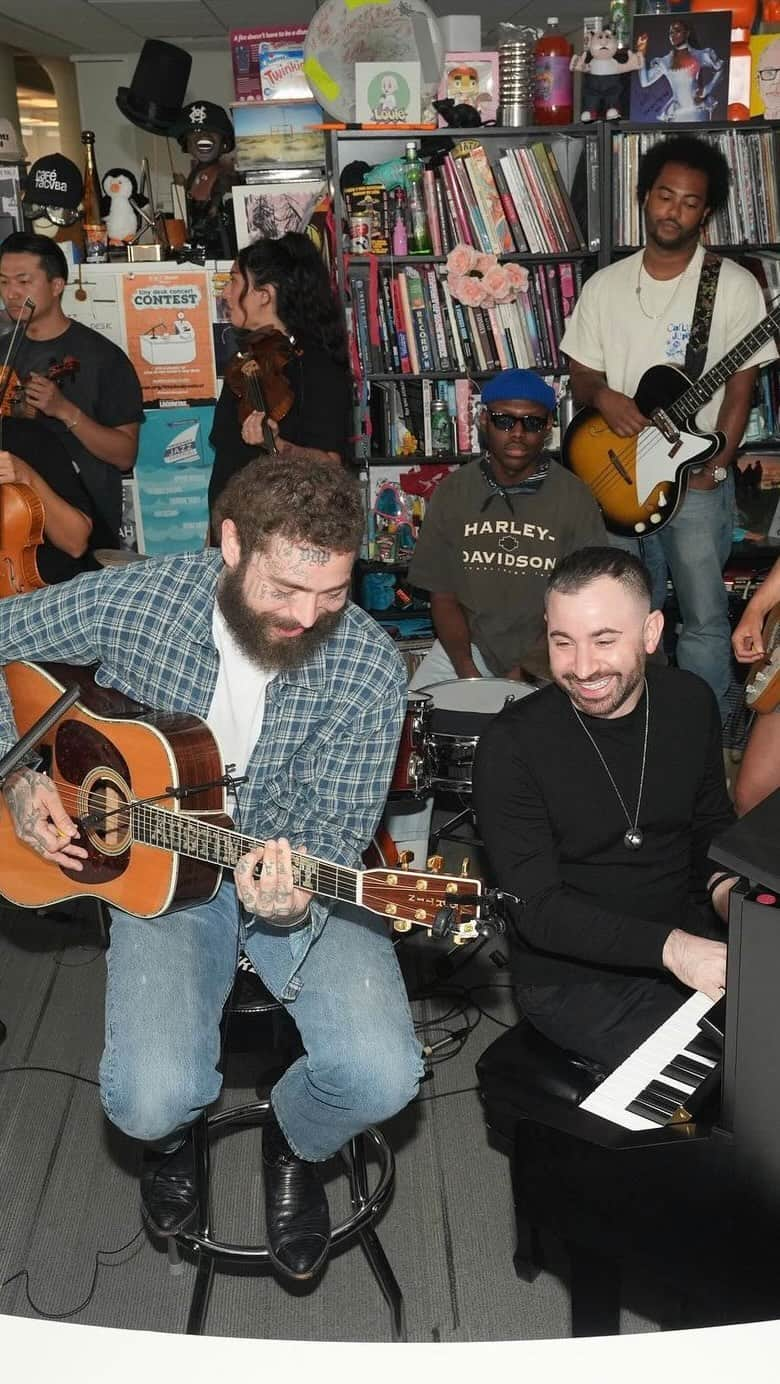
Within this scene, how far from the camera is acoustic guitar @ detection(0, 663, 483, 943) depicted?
187 cm

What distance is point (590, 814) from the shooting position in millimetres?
2113

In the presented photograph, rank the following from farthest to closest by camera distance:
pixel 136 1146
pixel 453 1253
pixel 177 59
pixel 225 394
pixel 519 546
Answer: pixel 177 59, pixel 225 394, pixel 519 546, pixel 136 1146, pixel 453 1253

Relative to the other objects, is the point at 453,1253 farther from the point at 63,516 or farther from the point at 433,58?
the point at 433,58

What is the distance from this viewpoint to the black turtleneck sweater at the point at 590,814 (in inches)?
81.4

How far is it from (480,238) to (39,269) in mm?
1486

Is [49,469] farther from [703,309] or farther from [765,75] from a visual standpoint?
[765,75]

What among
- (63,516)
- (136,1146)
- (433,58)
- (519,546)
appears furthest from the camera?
(433,58)

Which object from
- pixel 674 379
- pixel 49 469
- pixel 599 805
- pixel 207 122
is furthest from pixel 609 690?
pixel 207 122

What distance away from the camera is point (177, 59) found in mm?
4785

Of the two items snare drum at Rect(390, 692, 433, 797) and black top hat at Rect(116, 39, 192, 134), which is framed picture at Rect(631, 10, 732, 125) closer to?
black top hat at Rect(116, 39, 192, 134)

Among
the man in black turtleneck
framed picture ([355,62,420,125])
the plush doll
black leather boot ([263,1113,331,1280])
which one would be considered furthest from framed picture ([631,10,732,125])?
black leather boot ([263,1113,331,1280])

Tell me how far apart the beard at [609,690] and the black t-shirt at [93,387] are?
215cm

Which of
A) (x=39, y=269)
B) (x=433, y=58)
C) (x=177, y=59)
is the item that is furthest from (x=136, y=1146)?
(x=177, y=59)

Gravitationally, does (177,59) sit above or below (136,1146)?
above
